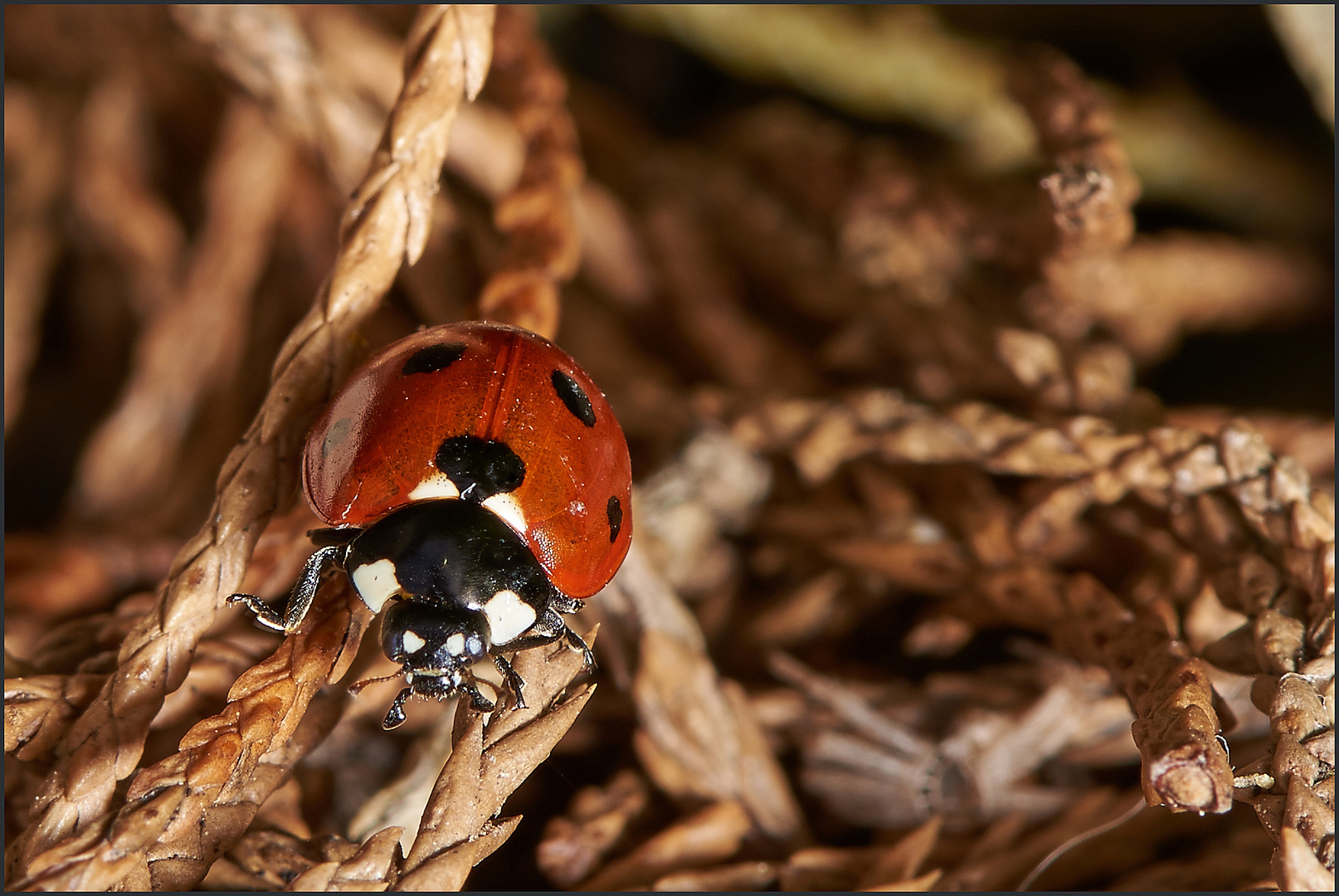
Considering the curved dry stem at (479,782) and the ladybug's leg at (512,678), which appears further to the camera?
the ladybug's leg at (512,678)

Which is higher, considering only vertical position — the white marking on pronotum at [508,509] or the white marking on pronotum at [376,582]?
the white marking on pronotum at [508,509]

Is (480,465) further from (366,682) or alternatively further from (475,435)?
(366,682)

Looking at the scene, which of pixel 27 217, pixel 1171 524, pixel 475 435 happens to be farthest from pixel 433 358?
pixel 27 217

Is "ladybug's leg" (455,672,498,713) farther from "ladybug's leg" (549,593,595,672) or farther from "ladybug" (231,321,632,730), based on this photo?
"ladybug's leg" (549,593,595,672)

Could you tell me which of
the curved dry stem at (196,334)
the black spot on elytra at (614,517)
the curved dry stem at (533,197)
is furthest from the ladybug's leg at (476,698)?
the curved dry stem at (196,334)

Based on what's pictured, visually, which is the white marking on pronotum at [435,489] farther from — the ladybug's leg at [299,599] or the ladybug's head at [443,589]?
the ladybug's leg at [299,599]
